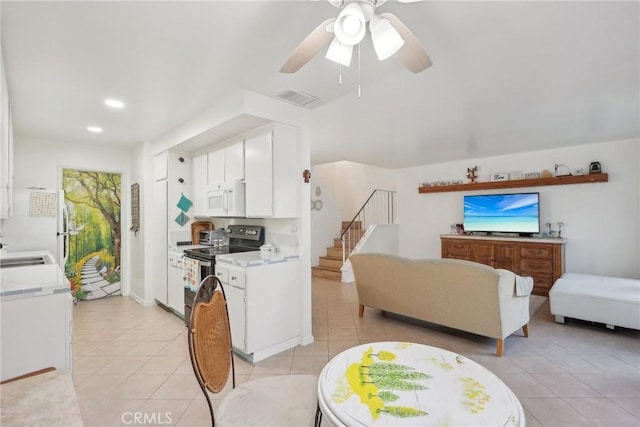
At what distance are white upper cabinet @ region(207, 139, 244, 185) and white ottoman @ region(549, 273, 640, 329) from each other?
157 inches

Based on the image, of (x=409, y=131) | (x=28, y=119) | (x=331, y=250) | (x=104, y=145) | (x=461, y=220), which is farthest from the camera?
(x=331, y=250)

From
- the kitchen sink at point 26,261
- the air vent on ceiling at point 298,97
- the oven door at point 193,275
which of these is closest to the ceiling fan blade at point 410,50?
the air vent on ceiling at point 298,97

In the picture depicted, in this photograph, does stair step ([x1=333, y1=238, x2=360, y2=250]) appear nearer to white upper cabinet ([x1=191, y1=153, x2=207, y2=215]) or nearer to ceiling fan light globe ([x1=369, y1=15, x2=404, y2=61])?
white upper cabinet ([x1=191, y1=153, x2=207, y2=215])

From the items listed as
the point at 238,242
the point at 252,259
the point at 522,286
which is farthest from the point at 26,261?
the point at 522,286

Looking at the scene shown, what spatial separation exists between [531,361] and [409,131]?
2971 mm

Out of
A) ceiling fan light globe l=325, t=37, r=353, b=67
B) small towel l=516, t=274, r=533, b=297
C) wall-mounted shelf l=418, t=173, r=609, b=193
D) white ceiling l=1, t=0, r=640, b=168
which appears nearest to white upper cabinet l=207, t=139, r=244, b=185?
white ceiling l=1, t=0, r=640, b=168

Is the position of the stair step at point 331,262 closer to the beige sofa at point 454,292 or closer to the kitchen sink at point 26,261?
the beige sofa at point 454,292

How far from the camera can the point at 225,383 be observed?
145 centimetres

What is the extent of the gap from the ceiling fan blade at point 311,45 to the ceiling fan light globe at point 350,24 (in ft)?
0.15

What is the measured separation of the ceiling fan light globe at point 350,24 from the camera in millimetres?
1360

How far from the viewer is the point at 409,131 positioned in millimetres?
4332

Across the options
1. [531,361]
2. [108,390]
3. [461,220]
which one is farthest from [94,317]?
[461,220]

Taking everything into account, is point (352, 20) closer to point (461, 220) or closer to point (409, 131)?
point (409, 131)

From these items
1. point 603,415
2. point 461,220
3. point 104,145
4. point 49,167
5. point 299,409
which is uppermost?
→ point 104,145
